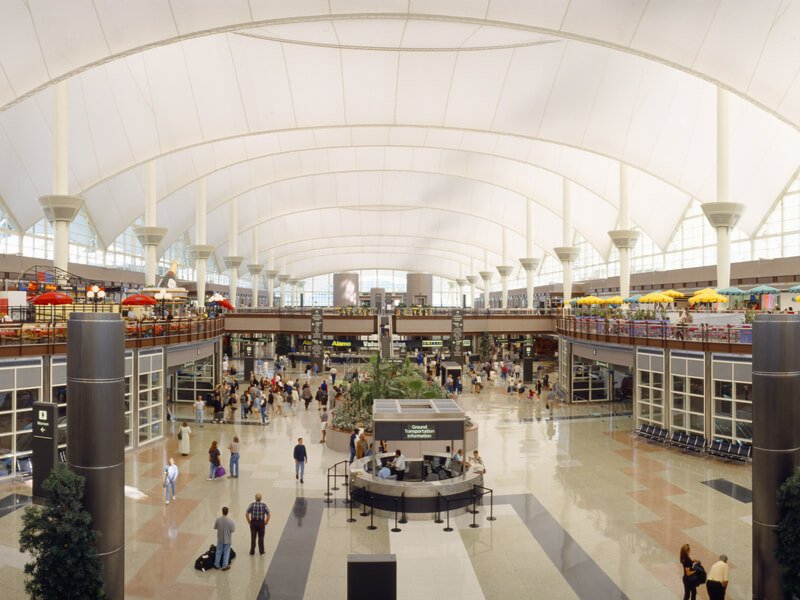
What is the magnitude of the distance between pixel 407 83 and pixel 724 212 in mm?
16021

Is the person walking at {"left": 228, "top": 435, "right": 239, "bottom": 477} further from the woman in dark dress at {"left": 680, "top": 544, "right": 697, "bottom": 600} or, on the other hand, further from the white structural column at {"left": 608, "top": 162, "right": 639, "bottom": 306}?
the white structural column at {"left": 608, "top": 162, "right": 639, "bottom": 306}

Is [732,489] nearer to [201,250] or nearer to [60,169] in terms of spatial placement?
[60,169]

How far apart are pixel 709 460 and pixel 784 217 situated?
76.3 ft

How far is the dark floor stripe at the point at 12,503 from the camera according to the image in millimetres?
13297

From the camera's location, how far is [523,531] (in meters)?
12.4

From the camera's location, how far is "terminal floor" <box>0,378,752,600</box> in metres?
9.91

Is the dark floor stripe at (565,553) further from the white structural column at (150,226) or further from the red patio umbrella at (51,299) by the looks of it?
the white structural column at (150,226)

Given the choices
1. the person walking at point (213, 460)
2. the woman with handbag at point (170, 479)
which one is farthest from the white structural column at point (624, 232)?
the woman with handbag at point (170, 479)

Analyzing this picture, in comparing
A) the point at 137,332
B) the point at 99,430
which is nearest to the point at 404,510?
the point at 99,430

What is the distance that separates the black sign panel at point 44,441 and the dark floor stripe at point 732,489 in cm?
1501

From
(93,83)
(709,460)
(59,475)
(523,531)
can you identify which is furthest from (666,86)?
(59,475)

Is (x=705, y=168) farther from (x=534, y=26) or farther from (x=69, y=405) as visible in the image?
(x=69, y=405)

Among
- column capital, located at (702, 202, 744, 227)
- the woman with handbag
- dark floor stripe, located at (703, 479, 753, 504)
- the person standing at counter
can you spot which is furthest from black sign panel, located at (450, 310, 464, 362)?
the woman with handbag

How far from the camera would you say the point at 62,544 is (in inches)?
301
